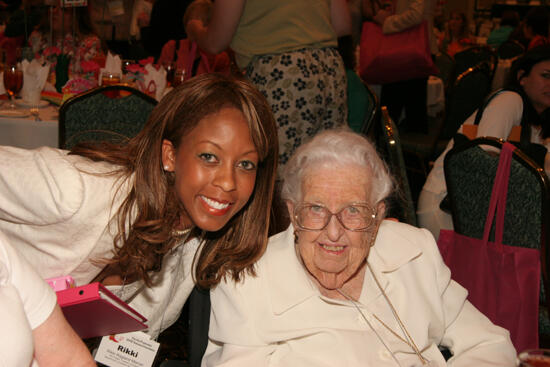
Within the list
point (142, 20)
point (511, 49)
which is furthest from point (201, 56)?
point (511, 49)

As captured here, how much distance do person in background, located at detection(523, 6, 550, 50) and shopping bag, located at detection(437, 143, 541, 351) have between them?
22.8ft

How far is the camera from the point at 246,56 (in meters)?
3.27

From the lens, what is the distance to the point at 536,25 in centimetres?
863

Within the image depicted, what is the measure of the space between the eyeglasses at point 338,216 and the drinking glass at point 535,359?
2.32 ft

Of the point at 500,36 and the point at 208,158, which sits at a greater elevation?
the point at 208,158

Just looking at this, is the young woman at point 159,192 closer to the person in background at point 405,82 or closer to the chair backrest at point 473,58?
the person in background at point 405,82

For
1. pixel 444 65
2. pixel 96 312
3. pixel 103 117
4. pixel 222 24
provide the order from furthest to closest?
pixel 444 65, pixel 222 24, pixel 103 117, pixel 96 312

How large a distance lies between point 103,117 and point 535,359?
7.46 feet

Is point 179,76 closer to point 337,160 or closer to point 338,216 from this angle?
point 337,160

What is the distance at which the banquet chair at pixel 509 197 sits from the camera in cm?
225

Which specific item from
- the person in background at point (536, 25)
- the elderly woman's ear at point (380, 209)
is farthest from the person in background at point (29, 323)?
the person in background at point (536, 25)

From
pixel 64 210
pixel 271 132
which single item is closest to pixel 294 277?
pixel 271 132

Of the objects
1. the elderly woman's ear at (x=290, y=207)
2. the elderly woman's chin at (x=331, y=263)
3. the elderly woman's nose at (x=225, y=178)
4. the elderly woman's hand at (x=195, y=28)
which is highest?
the elderly woman's hand at (x=195, y=28)

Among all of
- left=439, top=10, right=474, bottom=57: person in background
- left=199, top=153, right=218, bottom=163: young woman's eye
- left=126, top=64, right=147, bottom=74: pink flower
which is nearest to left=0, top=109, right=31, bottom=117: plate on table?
left=126, top=64, right=147, bottom=74: pink flower
